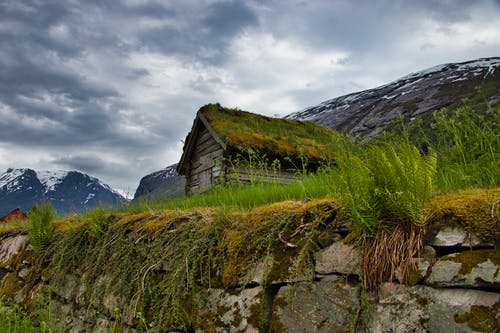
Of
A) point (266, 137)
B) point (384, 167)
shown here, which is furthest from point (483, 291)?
point (266, 137)

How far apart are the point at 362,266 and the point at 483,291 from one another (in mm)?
647

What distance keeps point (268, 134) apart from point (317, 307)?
1062 centimetres

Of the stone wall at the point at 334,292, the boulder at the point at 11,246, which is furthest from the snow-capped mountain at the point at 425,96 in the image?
the stone wall at the point at 334,292

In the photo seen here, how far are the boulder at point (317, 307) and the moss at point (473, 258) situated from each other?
1.98 ft

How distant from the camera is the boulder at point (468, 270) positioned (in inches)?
77.9

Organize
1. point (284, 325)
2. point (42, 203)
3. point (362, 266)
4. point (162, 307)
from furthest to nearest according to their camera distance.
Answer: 1. point (42, 203)
2. point (162, 307)
3. point (284, 325)
4. point (362, 266)

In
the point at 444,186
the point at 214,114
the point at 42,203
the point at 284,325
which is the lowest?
the point at 284,325

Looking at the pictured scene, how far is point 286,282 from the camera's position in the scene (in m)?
2.78

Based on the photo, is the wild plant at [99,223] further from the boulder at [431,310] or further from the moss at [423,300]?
the moss at [423,300]

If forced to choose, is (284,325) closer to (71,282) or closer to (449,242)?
(449,242)

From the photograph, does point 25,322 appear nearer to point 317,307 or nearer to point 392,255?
point 317,307

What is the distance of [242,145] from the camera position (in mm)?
11656

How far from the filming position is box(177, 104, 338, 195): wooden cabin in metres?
11.7

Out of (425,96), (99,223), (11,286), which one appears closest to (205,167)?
(11,286)
